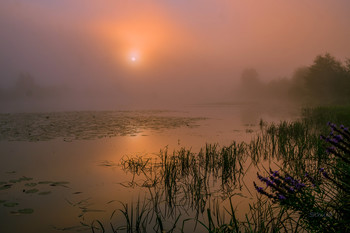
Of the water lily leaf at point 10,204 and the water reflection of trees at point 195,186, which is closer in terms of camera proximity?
the water reflection of trees at point 195,186

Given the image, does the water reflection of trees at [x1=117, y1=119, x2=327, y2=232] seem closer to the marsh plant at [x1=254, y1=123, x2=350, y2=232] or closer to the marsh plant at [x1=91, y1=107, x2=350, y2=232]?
the marsh plant at [x1=91, y1=107, x2=350, y2=232]

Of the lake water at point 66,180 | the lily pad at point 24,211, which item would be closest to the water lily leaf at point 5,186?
the lake water at point 66,180

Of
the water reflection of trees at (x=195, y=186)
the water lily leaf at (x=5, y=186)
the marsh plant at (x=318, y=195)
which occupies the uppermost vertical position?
the marsh plant at (x=318, y=195)

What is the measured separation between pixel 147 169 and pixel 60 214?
381cm

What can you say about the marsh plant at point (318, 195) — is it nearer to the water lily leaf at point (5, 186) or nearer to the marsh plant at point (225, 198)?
the marsh plant at point (225, 198)

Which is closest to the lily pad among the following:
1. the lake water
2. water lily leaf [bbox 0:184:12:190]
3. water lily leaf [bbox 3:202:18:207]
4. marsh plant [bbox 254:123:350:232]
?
the lake water

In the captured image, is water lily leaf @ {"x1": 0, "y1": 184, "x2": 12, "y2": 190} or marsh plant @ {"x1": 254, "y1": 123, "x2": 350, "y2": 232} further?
water lily leaf @ {"x1": 0, "y1": 184, "x2": 12, "y2": 190}

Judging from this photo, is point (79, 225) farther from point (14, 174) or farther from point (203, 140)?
point (203, 140)

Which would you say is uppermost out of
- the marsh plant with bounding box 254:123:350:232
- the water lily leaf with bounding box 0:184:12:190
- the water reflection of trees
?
the marsh plant with bounding box 254:123:350:232

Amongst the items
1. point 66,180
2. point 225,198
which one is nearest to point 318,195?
point 225,198

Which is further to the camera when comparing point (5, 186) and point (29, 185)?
point (29, 185)

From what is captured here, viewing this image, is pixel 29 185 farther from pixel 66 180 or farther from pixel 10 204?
pixel 10 204

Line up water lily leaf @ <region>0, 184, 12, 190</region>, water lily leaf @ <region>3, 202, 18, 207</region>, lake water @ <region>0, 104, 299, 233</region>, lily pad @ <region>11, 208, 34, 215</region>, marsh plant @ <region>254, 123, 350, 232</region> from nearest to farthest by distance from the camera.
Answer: marsh plant @ <region>254, 123, 350, 232</region>, lake water @ <region>0, 104, 299, 233</region>, lily pad @ <region>11, 208, 34, 215</region>, water lily leaf @ <region>3, 202, 18, 207</region>, water lily leaf @ <region>0, 184, 12, 190</region>

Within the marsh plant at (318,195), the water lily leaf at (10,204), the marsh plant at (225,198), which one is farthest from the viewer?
the water lily leaf at (10,204)
